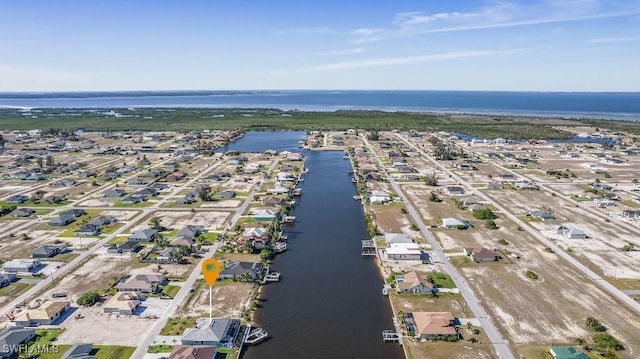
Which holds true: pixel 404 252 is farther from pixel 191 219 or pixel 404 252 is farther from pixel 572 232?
pixel 191 219

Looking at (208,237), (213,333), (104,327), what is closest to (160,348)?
(213,333)

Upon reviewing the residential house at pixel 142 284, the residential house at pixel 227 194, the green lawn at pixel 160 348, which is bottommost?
the green lawn at pixel 160 348

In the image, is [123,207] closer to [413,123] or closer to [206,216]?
[206,216]

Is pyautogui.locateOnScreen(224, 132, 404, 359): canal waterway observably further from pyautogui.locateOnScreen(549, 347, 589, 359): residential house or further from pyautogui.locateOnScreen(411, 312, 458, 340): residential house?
pyautogui.locateOnScreen(549, 347, 589, 359): residential house

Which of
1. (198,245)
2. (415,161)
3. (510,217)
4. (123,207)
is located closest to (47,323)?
(198,245)

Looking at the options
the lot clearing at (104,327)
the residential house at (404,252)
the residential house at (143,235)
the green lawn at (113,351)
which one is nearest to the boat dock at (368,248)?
the residential house at (404,252)

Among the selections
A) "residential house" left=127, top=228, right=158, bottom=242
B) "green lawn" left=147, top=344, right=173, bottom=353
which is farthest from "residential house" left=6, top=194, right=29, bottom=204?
"green lawn" left=147, top=344, right=173, bottom=353

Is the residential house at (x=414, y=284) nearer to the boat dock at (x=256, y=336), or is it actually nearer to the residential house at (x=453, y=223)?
the boat dock at (x=256, y=336)
